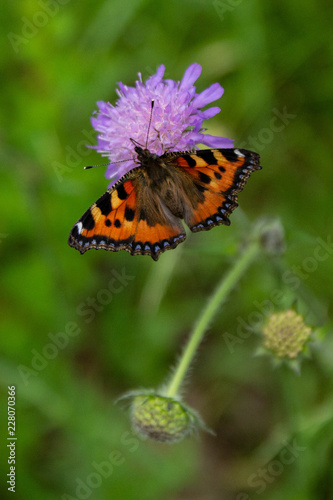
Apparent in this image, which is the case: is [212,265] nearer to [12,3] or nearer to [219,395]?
[219,395]

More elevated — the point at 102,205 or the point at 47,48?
the point at 47,48

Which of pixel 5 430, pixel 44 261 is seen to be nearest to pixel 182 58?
pixel 44 261

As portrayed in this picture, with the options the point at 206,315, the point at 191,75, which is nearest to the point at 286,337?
the point at 206,315

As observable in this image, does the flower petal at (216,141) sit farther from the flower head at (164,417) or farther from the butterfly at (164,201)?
the flower head at (164,417)

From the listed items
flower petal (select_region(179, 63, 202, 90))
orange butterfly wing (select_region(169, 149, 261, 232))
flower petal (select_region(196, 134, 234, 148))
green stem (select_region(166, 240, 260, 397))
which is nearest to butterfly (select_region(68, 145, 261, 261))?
orange butterfly wing (select_region(169, 149, 261, 232))

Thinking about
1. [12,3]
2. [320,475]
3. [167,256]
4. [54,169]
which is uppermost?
[12,3]

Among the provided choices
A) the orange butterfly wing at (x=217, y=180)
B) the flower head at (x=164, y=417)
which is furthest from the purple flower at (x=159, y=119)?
the flower head at (x=164, y=417)

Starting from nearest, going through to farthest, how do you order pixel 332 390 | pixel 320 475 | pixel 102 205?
pixel 102 205 → pixel 320 475 → pixel 332 390
